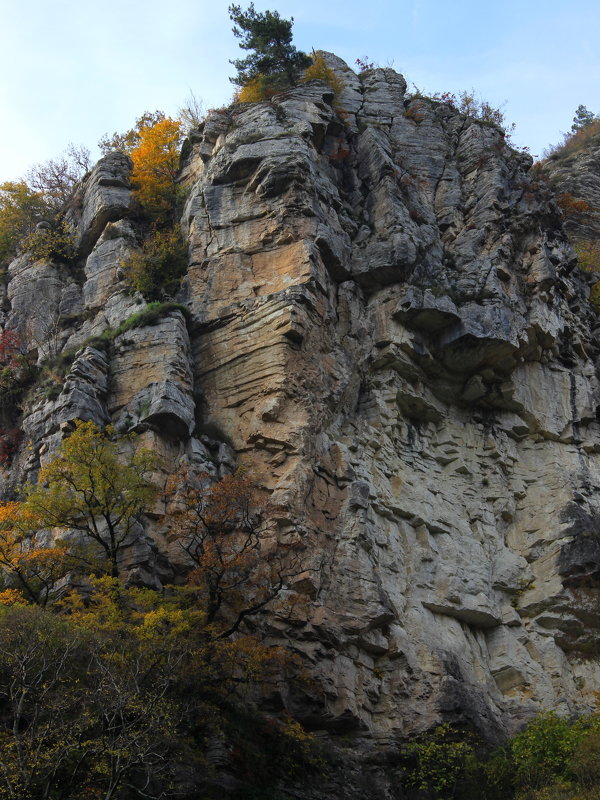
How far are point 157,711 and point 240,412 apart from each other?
10.2 meters

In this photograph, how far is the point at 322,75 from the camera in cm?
3406

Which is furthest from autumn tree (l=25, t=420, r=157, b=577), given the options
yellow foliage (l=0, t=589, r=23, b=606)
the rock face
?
yellow foliage (l=0, t=589, r=23, b=606)

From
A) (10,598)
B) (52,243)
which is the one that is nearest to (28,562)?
(10,598)

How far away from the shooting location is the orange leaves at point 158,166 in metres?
30.2

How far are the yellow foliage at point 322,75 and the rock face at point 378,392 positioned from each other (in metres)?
1.79

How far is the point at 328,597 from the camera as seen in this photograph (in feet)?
67.4

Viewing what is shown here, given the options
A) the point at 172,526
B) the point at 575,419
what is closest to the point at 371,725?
the point at 172,526

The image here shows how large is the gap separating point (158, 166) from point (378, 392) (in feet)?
41.1

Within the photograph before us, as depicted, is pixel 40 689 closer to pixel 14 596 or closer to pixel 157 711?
pixel 157 711

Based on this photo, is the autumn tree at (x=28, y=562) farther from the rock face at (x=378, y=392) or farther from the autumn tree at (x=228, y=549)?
the autumn tree at (x=228, y=549)

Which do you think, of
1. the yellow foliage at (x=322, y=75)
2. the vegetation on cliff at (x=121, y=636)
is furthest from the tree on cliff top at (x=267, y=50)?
the vegetation on cliff at (x=121, y=636)

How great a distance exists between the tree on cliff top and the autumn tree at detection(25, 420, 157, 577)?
19066 millimetres

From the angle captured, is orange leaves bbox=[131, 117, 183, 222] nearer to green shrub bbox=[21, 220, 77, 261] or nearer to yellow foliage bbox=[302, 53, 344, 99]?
green shrub bbox=[21, 220, 77, 261]

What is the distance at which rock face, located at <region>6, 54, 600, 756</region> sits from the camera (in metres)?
21.2
